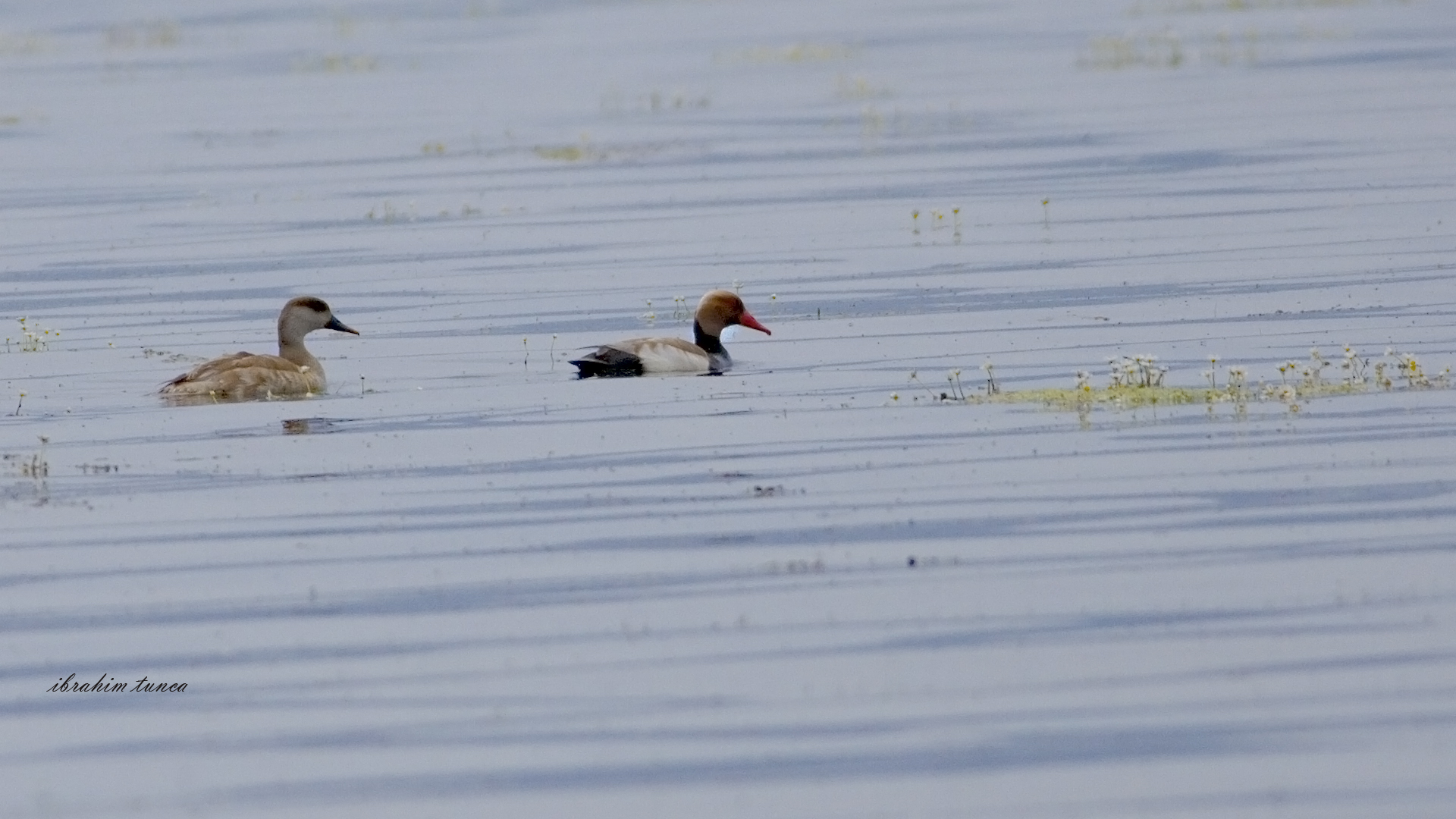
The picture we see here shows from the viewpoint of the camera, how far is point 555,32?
68500 millimetres

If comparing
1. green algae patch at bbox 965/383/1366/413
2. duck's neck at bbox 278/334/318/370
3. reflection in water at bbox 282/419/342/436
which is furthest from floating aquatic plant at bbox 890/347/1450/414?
duck's neck at bbox 278/334/318/370

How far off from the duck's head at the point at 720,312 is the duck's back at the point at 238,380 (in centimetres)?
310

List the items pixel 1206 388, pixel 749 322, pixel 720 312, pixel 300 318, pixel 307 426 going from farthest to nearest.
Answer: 1. pixel 749 322
2. pixel 720 312
3. pixel 300 318
4. pixel 307 426
5. pixel 1206 388

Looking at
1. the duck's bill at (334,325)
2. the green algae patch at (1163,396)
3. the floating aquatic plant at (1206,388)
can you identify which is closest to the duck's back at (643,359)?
the duck's bill at (334,325)

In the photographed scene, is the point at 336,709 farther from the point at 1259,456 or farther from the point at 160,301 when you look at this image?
the point at 160,301

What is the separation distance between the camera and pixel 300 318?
62.3ft

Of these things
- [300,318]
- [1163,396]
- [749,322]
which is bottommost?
[1163,396]

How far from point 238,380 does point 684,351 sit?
10.2ft

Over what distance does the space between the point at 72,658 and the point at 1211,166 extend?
23608 millimetres

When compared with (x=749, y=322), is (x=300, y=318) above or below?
above

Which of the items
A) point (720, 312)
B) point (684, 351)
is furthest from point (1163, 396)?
point (720, 312)

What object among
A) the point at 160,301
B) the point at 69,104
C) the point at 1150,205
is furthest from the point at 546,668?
the point at 69,104

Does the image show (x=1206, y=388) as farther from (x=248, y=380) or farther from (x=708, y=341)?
(x=248, y=380)

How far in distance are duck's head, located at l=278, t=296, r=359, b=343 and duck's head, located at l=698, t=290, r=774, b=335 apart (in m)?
2.67
